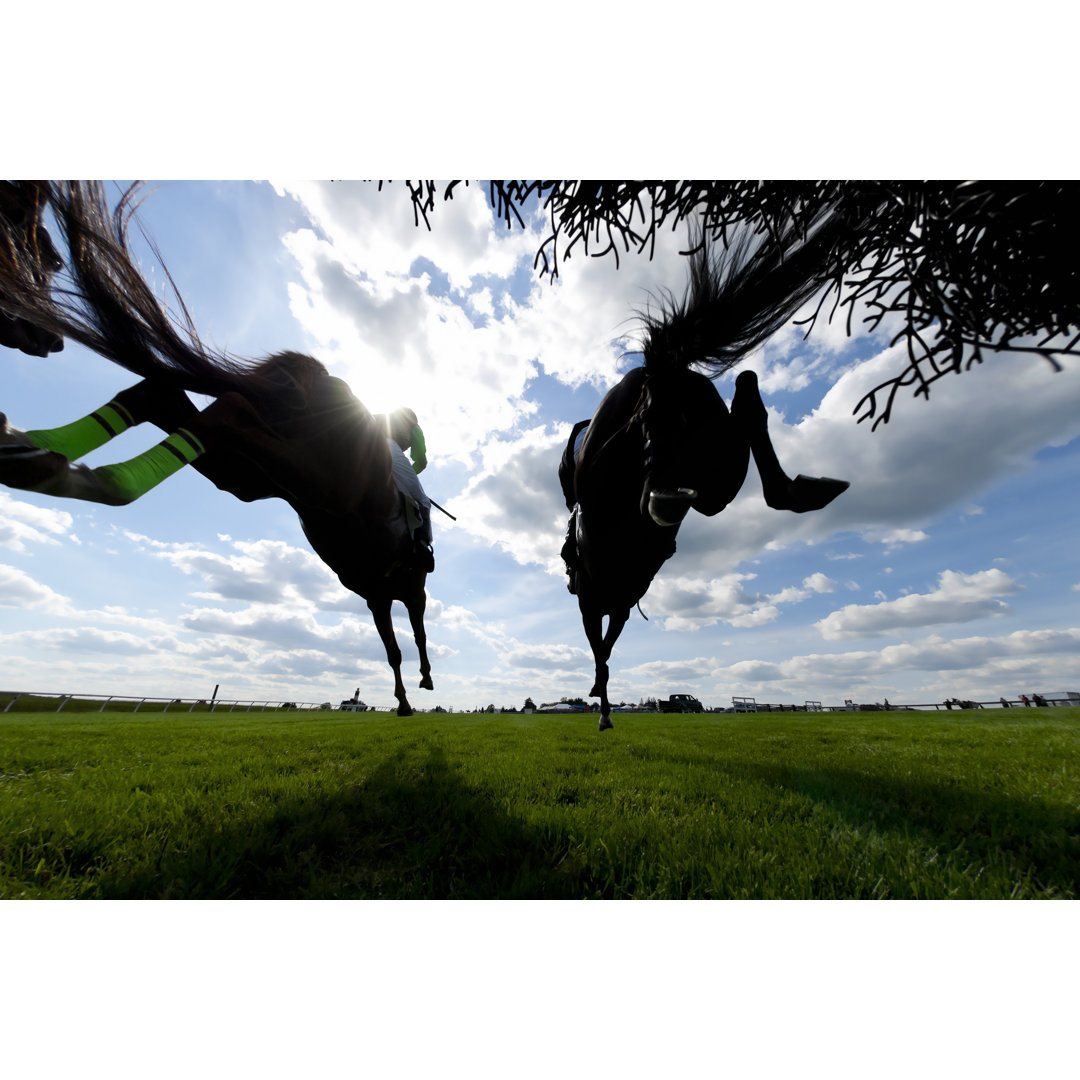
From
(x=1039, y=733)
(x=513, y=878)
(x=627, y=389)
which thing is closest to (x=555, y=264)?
(x=627, y=389)

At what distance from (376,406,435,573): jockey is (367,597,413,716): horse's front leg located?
70 centimetres

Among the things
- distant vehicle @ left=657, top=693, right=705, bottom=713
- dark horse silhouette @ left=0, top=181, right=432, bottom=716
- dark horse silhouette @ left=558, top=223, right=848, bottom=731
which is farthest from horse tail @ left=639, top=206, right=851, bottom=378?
distant vehicle @ left=657, top=693, right=705, bottom=713

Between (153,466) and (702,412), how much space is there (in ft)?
11.1

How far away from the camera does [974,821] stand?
203cm

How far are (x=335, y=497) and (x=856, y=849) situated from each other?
3.88m

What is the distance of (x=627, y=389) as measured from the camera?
13.3 ft

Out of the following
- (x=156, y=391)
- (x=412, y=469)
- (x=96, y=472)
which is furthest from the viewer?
→ (x=412, y=469)

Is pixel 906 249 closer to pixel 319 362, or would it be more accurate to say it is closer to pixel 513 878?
pixel 513 878

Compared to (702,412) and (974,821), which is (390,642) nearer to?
(702,412)

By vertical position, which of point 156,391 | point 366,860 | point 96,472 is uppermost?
point 156,391

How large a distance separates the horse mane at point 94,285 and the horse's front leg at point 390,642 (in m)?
3.26

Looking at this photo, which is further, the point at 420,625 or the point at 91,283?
the point at 420,625

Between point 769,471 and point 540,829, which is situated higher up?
point 769,471

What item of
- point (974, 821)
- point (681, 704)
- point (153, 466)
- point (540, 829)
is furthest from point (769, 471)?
point (681, 704)
